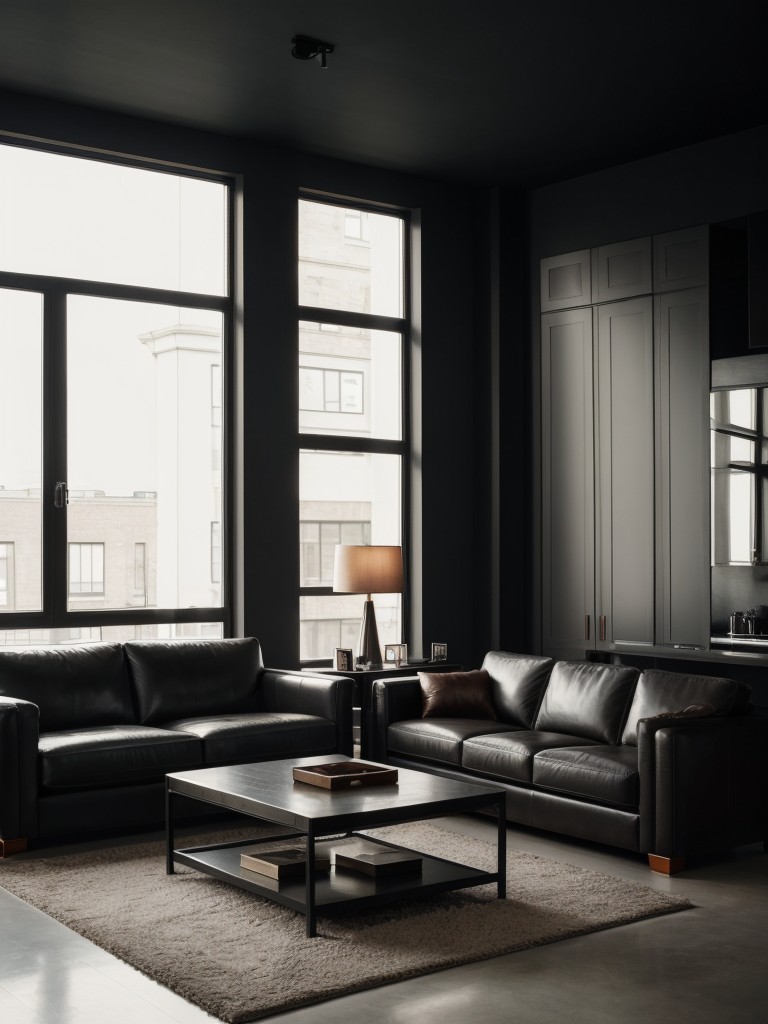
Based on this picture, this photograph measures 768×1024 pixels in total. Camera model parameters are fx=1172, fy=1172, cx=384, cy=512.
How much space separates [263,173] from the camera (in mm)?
6605


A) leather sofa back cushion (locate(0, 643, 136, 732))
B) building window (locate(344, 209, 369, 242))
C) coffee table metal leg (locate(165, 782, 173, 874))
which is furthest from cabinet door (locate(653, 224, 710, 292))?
coffee table metal leg (locate(165, 782, 173, 874))

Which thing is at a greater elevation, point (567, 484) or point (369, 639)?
point (567, 484)

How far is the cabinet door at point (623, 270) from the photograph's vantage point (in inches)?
260

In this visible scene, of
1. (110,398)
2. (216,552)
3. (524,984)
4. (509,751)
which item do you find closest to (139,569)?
(216,552)

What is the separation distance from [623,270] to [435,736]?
9.70 ft

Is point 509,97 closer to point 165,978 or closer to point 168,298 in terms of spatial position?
point 168,298

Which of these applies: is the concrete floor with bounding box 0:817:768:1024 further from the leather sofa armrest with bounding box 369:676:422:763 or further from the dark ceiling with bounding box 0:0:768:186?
the dark ceiling with bounding box 0:0:768:186

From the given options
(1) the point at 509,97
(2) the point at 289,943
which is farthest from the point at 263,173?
(2) the point at 289,943

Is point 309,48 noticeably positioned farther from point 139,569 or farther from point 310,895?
point 310,895

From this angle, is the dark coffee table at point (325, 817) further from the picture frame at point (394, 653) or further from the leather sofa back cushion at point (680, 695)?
the picture frame at point (394, 653)

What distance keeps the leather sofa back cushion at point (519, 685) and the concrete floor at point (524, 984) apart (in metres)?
1.84

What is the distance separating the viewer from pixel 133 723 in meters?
5.54

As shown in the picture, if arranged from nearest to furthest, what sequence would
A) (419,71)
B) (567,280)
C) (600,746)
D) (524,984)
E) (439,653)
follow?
1. (524,984)
2. (600,746)
3. (419,71)
4. (439,653)
5. (567,280)

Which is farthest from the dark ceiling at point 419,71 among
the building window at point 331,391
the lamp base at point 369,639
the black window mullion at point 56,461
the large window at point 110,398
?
the lamp base at point 369,639
